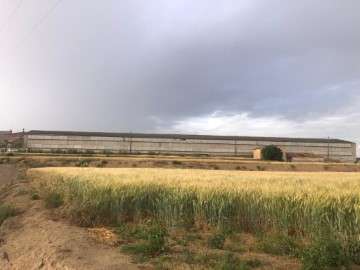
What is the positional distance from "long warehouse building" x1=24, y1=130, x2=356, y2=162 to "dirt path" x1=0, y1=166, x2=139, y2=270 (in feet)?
375

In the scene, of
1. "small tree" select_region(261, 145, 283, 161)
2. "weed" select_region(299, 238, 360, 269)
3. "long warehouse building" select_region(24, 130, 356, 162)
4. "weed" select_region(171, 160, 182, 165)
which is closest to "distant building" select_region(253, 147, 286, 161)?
"small tree" select_region(261, 145, 283, 161)

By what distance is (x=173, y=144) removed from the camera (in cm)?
13162

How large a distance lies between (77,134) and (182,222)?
123002mm

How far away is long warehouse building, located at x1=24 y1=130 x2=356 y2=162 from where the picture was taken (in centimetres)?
12762

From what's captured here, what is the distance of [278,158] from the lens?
11050 centimetres

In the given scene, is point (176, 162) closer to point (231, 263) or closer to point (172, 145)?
point (172, 145)

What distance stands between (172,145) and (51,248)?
122 metres

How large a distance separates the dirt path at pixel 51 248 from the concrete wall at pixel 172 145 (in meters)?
116

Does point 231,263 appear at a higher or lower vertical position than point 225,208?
lower

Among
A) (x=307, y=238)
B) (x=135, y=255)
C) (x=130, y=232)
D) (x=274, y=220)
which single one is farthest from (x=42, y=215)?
(x=307, y=238)

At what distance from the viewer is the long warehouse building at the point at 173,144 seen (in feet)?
419

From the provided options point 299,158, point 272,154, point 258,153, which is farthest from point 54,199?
point 258,153

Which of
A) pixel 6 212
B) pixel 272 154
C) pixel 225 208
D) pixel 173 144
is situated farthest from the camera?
pixel 173 144

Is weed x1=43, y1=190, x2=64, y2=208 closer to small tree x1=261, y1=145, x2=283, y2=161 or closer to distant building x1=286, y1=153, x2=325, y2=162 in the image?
small tree x1=261, y1=145, x2=283, y2=161
